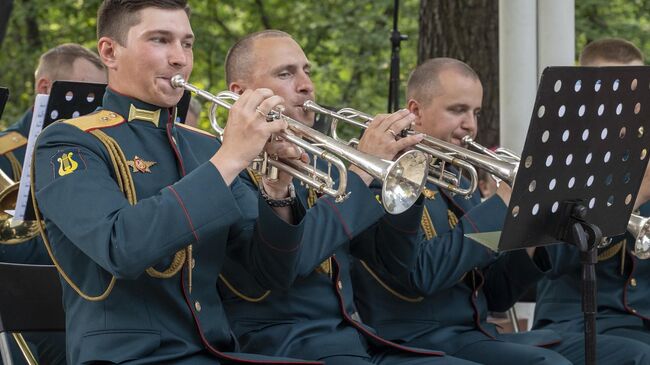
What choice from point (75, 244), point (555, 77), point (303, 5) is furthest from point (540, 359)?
point (303, 5)

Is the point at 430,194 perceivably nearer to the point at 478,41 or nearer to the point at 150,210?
the point at 150,210

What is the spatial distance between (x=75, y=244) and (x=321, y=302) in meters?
1.11

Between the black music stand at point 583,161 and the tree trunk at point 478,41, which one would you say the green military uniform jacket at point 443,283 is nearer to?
the black music stand at point 583,161

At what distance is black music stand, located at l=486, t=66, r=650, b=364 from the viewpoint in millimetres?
3381

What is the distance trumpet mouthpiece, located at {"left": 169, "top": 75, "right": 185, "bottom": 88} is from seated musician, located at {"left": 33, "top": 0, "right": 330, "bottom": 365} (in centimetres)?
2

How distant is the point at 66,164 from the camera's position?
3.15 meters

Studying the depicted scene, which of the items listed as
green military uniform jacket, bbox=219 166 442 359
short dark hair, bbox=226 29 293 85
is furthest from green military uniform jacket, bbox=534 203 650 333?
short dark hair, bbox=226 29 293 85

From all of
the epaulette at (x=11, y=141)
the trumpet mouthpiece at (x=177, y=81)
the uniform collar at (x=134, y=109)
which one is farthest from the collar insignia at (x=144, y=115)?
the epaulette at (x=11, y=141)

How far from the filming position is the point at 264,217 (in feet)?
11.5

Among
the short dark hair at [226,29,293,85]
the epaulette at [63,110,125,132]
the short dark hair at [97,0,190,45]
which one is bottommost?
the epaulette at [63,110,125,132]

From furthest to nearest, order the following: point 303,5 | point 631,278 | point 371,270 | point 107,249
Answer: point 303,5, point 631,278, point 371,270, point 107,249

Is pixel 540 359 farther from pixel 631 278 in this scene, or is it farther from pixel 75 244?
pixel 75 244

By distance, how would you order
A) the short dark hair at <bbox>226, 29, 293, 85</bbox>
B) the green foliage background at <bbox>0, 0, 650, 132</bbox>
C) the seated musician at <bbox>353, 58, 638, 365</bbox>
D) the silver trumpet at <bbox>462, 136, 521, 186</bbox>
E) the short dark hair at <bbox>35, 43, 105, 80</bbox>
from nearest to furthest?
the silver trumpet at <bbox>462, 136, 521, 186</bbox>, the seated musician at <bbox>353, 58, 638, 365</bbox>, the short dark hair at <bbox>226, 29, 293, 85</bbox>, the short dark hair at <bbox>35, 43, 105, 80</bbox>, the green foliage background at <bbox>0, 0, 650, 132</bbox>

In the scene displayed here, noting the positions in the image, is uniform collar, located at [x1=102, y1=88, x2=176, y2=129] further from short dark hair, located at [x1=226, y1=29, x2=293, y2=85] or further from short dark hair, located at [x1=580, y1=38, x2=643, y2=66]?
short dark hair, located at [x1=580, y1=38, x2=643, y2=66]
